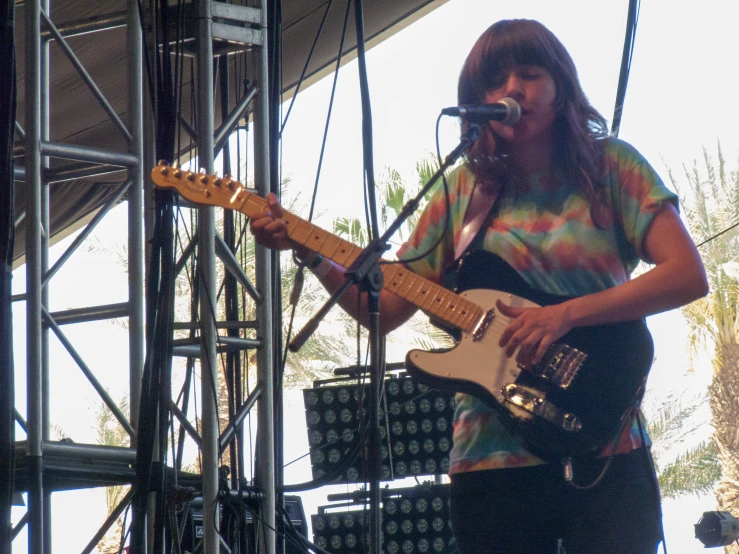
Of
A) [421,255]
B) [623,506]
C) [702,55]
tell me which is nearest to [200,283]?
[421,255]

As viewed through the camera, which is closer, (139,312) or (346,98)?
(139,312)

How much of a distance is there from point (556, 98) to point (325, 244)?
2.04 feet

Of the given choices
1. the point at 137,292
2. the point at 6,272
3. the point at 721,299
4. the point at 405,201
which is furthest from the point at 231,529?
the point at 721,299

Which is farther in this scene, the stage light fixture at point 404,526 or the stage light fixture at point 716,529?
the stage light fixture at point 404,526

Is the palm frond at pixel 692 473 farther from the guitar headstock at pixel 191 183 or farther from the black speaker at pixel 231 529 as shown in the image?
the guitar headstock at pixel 191 183

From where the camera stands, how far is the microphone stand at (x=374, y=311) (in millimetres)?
1847

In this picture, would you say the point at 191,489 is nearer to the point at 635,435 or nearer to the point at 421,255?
the point at 421,255

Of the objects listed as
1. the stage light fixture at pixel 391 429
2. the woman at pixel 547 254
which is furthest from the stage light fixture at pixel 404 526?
the woman at pixel 547 254

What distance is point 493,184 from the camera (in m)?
2.10

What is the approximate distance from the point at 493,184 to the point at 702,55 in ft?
58.0

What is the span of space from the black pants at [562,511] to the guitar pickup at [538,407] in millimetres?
103

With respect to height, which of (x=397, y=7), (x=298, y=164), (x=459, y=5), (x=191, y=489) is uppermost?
(x=459, y=5)

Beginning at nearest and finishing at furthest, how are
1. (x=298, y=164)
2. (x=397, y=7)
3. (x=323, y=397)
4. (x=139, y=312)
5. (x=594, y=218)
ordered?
(x=594, y=218) → (x=139, y=312) → (x=323, y=397) → (x=397, y=7) → (x=298, y=164)

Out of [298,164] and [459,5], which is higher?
[459,5]
